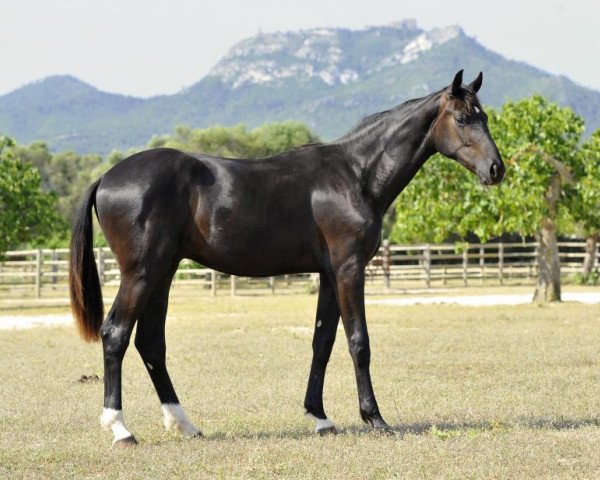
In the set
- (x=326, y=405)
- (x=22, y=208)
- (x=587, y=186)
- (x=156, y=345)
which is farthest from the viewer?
(x=22, y=208)

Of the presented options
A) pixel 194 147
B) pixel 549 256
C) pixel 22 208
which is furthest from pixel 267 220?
pixel 194 147

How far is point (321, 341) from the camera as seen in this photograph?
7391 millimetres

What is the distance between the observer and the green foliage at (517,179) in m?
21.7

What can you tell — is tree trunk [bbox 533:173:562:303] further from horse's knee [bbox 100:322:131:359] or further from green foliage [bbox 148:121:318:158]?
green foliage [bbox 148:121:318:158]

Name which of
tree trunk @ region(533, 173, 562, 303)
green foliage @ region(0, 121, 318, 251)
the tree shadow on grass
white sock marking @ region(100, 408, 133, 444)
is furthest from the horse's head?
green foliage @ region(0, 121, 318, 251)

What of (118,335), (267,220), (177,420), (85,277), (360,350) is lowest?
(177,420)

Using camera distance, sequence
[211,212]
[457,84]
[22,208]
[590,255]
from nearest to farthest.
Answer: [211,212] < [457,84] < [22,208] < [590,255]

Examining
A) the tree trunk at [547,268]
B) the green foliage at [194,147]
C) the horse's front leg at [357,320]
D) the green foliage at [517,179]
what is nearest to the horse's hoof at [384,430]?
the horse's front leg at [357,320]

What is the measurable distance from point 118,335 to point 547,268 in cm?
1834

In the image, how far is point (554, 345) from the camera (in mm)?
13984

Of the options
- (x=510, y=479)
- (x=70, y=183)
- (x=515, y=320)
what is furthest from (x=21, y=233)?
(x=70, y=183)

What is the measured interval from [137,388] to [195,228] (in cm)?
367

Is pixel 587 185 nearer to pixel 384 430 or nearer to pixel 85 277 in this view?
pixel 384 430

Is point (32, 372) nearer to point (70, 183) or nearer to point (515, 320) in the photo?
point (515, 320)
